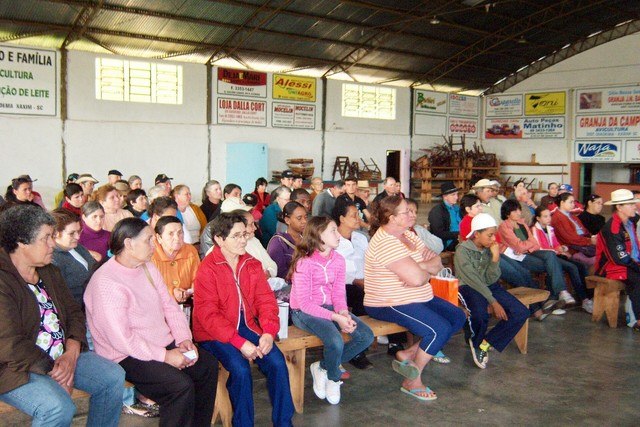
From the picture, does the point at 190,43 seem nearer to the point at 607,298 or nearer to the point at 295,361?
the point at 607,298

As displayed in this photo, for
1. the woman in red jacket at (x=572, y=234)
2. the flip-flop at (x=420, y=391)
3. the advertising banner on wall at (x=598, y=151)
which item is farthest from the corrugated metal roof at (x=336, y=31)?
the flip-flop at (x=420, y=391)

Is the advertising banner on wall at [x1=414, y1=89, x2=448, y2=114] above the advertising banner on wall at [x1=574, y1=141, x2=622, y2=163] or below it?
above

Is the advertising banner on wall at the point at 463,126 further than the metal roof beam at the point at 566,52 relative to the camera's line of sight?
Yes

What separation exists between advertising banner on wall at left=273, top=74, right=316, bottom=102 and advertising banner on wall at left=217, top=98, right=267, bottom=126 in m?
0.59

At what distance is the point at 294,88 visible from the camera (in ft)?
55.6

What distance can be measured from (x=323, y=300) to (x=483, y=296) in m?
1.53

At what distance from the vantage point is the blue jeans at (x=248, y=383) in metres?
3.44

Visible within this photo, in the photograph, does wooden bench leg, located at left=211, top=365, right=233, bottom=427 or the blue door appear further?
the blue door

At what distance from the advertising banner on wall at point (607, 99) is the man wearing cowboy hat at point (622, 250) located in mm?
13645

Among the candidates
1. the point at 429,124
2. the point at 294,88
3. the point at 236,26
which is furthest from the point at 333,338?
the point at 429,124

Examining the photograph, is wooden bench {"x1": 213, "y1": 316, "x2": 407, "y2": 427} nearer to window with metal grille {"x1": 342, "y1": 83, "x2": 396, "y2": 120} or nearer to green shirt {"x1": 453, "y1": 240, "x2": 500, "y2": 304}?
green shirt {"x1": 453, "y1": 240, "x2": 500, "y2": 304}

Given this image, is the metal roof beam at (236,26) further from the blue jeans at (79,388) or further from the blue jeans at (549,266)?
the blue jeans at (79,388)

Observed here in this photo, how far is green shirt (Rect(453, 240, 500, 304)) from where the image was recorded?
201 inches

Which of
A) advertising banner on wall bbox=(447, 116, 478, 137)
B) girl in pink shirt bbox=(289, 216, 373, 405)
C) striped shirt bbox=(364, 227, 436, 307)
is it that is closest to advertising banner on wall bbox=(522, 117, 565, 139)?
advertising banner on wall bbox=(447, 116, 478, 137)
